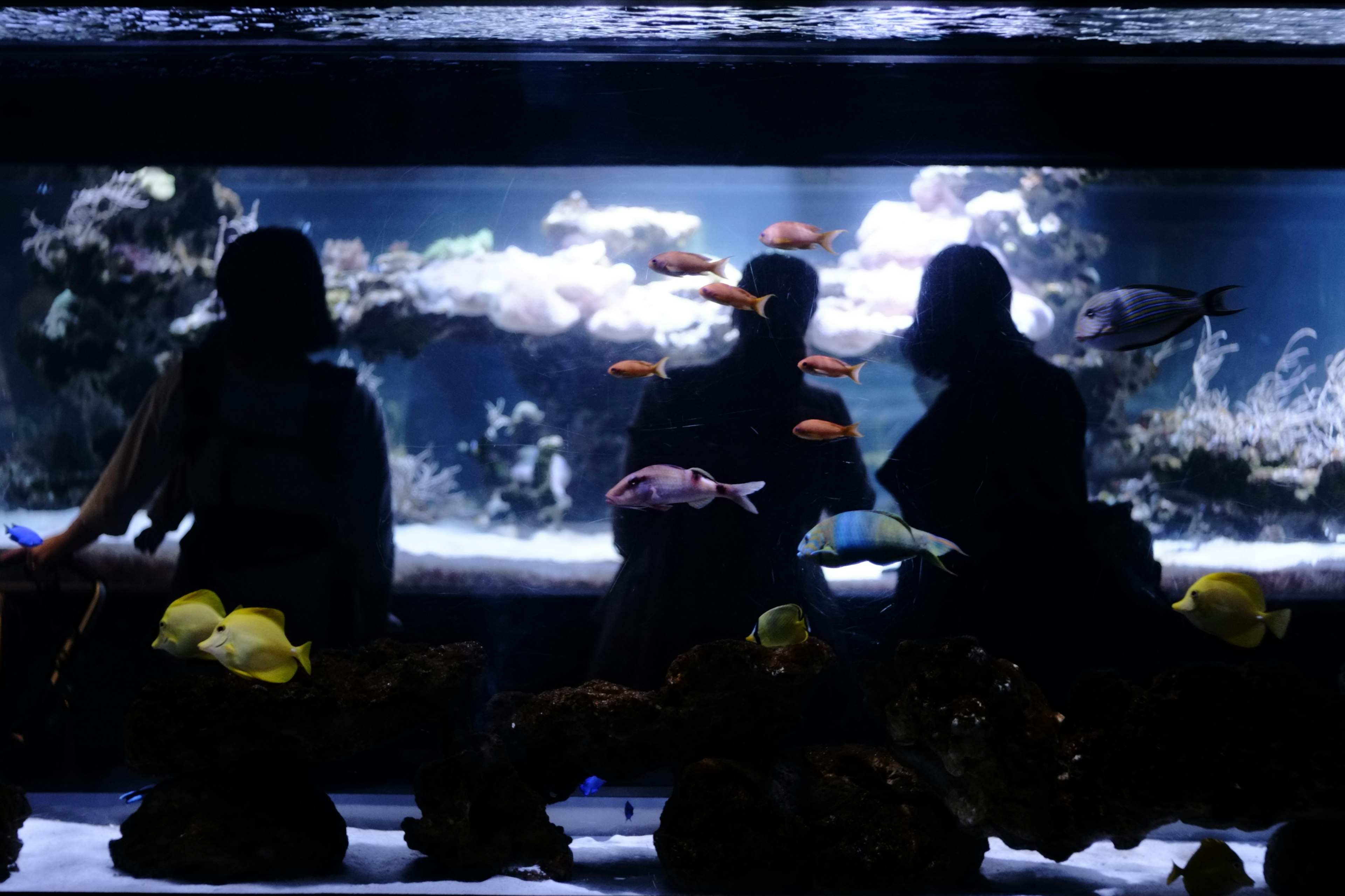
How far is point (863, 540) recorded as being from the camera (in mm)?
3285

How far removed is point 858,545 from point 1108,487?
4.98 ft

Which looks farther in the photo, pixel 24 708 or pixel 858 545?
pixel 24 708

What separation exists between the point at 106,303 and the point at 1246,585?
5.61m

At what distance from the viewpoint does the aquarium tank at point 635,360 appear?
3.72m

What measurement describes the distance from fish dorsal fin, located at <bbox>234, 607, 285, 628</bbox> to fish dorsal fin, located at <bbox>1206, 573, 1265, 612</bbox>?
3804 mm

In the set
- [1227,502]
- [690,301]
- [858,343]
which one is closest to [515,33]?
[690,301]

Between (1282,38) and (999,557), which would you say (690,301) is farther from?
(1282,38)

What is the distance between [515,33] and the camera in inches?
137

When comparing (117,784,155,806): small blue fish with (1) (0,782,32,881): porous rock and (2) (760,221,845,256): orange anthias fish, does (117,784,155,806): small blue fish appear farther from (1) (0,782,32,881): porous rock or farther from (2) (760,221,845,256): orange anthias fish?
(2) (760,221,845,256): orange anthias fish

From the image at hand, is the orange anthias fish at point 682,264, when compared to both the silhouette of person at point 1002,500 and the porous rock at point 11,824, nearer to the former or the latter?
the silhouette of person at point 1002,500

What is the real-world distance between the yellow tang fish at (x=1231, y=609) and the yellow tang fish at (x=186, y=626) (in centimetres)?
397

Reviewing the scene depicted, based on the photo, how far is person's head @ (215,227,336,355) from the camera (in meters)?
3.84

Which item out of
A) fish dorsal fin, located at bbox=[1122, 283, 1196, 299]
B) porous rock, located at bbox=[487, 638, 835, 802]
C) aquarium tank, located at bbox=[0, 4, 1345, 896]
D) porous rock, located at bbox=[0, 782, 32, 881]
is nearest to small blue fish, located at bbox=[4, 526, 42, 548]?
aquarium tank, located at bbox=[0, 4, 1345, 896]

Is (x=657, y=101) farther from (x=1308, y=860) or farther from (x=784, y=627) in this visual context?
(x=1308, y=860)
